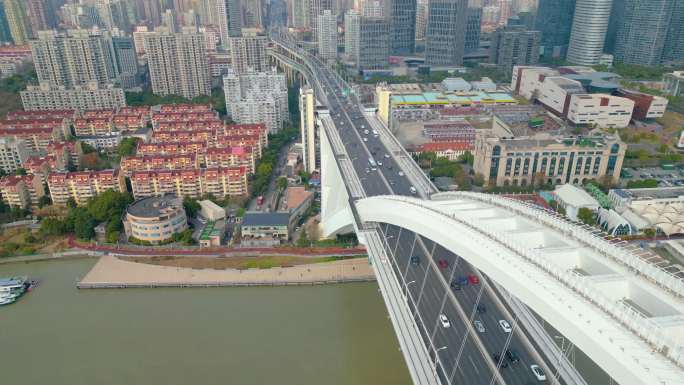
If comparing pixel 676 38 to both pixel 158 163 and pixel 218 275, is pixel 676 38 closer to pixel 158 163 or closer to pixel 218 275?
pixel 158 163

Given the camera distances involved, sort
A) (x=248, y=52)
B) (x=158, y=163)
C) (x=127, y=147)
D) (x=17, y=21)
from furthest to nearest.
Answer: (x=17, y=21) < (x=248, y=52) < (x=127, y=147) < (x=158, y=163)

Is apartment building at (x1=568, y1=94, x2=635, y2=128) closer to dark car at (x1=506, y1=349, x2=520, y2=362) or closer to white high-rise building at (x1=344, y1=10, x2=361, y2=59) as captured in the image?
white high-rise building at (x1=344, y1=10, x2=361, y2=59)

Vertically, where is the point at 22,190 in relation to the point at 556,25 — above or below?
below

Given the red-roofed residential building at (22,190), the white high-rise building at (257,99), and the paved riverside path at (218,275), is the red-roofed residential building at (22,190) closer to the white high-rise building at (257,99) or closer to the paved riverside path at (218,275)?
the paved riverside path at (218,275)

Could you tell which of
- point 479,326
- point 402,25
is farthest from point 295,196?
point 402,25

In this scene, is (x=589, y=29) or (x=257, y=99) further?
(x=589, y=29)

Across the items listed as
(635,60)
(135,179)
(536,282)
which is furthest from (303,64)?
(536,282)
